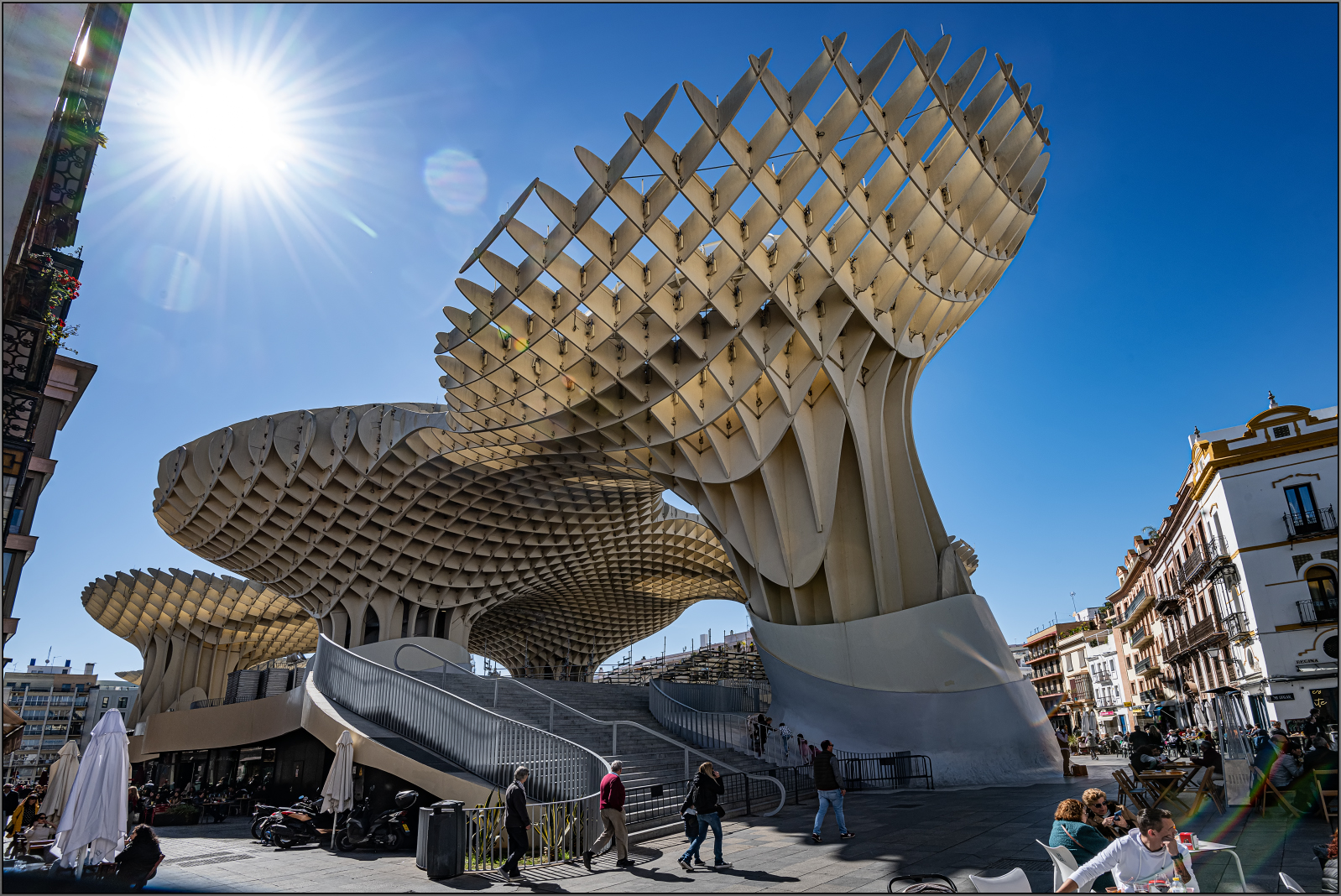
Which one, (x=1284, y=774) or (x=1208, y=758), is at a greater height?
(x=1208, y=758)

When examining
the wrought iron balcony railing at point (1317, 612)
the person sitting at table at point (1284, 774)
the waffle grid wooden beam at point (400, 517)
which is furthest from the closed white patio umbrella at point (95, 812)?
the wrought iron balcony railing at point (1317, 612)

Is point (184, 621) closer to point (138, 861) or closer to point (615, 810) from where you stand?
point (138, 861)

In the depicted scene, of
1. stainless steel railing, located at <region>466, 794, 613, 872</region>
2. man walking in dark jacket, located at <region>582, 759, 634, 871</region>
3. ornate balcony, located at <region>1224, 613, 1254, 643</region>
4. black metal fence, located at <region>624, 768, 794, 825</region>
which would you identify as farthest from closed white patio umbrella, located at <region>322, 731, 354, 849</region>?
ornate balcony, located at <region>1224, 613, 1254, 643</region>

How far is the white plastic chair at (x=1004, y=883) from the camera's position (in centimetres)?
502

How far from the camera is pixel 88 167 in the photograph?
41.2ft

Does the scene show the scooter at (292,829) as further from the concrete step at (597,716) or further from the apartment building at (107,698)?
the apartment building at (107,698)

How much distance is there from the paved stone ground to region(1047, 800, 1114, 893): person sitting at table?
4.67ft

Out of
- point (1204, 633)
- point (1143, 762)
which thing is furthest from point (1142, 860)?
point (1204, 633)

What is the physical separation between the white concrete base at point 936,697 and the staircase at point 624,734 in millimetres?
3014

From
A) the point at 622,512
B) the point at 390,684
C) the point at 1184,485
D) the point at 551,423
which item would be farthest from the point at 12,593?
the point at 1184,485

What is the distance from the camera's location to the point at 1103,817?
5961mm

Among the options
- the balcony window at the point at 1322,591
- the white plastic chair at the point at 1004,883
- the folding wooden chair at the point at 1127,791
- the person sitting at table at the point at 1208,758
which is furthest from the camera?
the balcony window at the point at 1322,591

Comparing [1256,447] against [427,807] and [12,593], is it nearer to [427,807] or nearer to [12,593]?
[427,807]

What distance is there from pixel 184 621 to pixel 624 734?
47.7 meters
